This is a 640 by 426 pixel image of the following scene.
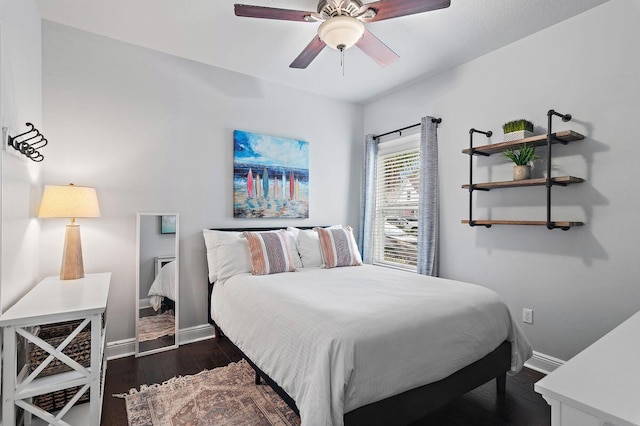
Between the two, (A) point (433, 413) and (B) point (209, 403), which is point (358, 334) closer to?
(A) point (433, 413)

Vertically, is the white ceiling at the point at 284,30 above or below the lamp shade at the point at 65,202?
above

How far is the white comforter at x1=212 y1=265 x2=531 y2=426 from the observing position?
4.81ft

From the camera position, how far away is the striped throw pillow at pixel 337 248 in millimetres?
3199

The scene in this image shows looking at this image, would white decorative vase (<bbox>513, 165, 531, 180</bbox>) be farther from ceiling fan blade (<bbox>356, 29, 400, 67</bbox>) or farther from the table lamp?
the table lamp

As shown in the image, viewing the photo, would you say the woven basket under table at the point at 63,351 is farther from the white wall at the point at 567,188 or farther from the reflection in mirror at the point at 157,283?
the white wall at the point at 567,188

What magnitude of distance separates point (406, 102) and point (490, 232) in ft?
5.81

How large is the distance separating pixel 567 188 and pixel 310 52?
2199mm

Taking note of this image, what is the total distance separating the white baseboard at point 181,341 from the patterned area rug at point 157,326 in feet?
0.37

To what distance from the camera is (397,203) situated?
396 centimetres

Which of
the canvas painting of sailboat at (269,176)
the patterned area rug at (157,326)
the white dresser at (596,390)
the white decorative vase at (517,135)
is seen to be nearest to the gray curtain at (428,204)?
the white decorative vase at (517,135)

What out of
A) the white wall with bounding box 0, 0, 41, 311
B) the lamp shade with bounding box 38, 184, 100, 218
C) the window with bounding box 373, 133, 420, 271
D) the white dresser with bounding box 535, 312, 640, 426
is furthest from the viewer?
the window with bounding box 373, 133, 420, 271

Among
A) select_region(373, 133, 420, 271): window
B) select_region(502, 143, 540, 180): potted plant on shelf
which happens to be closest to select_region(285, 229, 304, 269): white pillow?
select_region(373, 133, 420, 271): window

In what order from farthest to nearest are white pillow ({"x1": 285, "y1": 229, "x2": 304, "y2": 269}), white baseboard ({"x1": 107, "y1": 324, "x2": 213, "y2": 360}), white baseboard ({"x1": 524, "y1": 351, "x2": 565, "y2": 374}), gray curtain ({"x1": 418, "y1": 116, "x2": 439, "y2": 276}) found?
gray curtain ({"x1": 418, "y1": 116, "x2": 439, "y2": 276})
white pillow ({"x1": 285, "y1": 229, "x2": 304, "y2": 269})
white baseboard ({"x1": 107, "y1": 324, "x2": 213, "y2": 360})
white baseboard ({"x1": 524, "y1": 351, "x2": 565, "y2": 374})

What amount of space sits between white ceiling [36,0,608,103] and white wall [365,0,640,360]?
24cm
